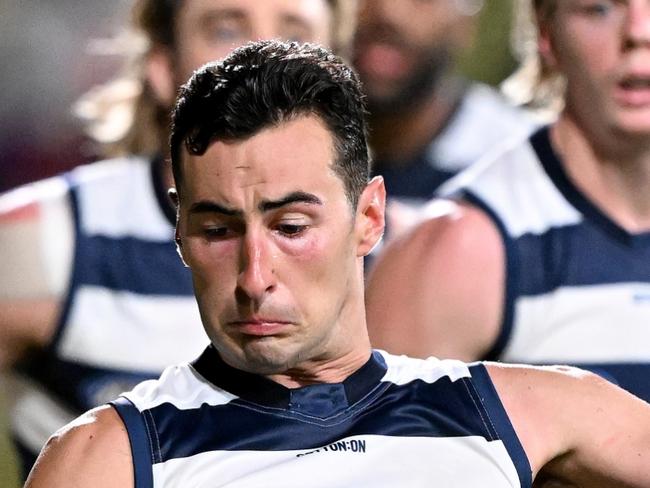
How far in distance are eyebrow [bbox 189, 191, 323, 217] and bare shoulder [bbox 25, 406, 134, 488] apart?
249 mm

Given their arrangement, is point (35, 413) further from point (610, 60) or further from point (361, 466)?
point (361, 466)

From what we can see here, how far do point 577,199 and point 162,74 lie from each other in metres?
0.98

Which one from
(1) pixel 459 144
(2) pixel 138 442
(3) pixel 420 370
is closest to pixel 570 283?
(3) pixel 420 370

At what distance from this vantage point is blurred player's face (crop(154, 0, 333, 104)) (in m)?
3.32

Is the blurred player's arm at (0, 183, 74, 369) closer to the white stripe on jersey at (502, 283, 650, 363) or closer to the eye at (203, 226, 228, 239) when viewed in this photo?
the white stripe on jersey at (502, 283, 650, 363)

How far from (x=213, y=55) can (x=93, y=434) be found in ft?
4.97

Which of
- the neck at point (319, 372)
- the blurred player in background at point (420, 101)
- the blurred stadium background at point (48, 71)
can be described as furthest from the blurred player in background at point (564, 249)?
the blurred stadium background at point (48, 71)

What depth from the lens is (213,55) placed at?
337 centimetres

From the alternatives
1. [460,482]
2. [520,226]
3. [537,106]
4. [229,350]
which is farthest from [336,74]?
[537,106]

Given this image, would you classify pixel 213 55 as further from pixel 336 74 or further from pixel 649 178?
pixel 336 74

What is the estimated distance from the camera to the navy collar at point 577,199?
2.87 metres

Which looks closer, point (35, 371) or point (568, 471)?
point (568, 471)

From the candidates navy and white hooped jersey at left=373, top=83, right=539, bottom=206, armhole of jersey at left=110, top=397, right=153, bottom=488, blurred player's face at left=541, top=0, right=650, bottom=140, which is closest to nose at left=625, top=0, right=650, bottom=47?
blurred player's face at left=541, top=0, right=650, bottom=140

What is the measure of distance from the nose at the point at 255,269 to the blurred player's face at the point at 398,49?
8.10 ft
